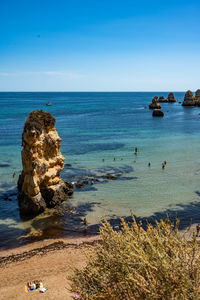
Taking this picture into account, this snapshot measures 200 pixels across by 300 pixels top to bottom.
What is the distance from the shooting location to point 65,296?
12.9m

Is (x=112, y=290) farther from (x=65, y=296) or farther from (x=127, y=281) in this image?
(x=65, y=296)

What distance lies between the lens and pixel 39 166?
21.6m

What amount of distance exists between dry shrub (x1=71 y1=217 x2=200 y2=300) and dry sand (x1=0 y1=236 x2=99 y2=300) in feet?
17.5

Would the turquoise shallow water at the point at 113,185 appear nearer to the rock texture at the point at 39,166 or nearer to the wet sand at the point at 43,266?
the rock texture at the point at 39,166

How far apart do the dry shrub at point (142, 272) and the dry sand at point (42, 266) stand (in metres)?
5.32

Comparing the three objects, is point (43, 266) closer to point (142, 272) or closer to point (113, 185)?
point (142, 272)

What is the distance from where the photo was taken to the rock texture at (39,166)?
21.1 meters

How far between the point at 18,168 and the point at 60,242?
18.4 metres

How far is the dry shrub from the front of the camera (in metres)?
6.98

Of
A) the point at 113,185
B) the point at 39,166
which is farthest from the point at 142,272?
the point at 113,185

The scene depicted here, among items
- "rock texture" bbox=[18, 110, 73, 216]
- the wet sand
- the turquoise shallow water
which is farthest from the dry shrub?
"rock texture" bbox=[18, 110, 73, 216]

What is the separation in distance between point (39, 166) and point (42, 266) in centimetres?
864

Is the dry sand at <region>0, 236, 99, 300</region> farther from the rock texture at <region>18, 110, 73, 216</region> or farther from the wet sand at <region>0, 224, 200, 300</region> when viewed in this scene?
the rock texture at <region>18, 110, 73, 216</region>

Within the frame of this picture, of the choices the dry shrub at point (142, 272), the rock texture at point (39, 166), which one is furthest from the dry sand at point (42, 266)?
the dry shrub at point (142, 272)
